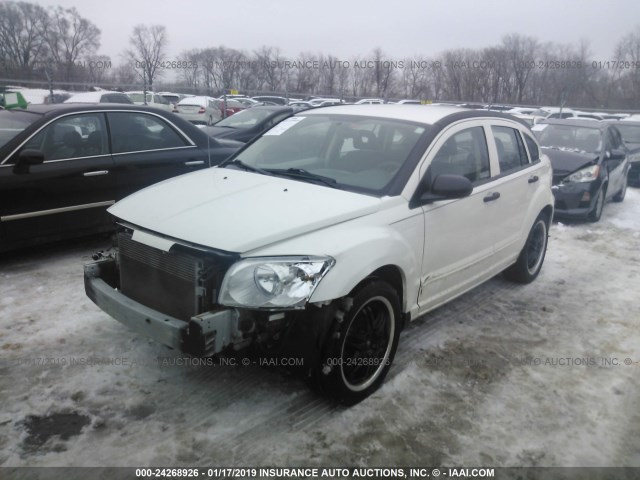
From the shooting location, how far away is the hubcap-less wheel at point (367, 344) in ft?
9.96

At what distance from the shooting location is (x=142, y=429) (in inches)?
111

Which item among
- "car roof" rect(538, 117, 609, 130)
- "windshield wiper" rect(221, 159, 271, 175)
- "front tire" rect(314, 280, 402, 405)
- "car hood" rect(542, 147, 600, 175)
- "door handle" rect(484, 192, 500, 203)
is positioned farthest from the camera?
"car roof" rect(538, 117, 609, 130)

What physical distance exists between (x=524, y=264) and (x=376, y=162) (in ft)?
8.05

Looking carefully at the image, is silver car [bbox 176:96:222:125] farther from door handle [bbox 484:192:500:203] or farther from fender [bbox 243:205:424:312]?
fender [bbox 243:205:424:312]

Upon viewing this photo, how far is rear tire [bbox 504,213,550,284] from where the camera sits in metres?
5.22

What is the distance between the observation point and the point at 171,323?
2.73m

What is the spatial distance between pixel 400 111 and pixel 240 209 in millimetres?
1790

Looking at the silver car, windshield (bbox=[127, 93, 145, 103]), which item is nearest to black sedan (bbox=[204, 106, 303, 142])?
the silver car

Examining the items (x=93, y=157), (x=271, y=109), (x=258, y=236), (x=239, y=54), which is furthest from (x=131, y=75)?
(x=258, y=236)

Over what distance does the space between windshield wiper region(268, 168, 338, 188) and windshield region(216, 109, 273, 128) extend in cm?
763

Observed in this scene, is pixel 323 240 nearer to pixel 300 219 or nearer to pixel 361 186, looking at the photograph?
pixel 300 219

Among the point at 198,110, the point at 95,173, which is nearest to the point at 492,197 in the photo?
the point at 95,173

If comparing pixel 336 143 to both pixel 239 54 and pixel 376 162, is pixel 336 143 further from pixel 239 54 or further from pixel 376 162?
pixel 239 54

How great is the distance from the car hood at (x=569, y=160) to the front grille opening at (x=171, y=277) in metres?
7.24
